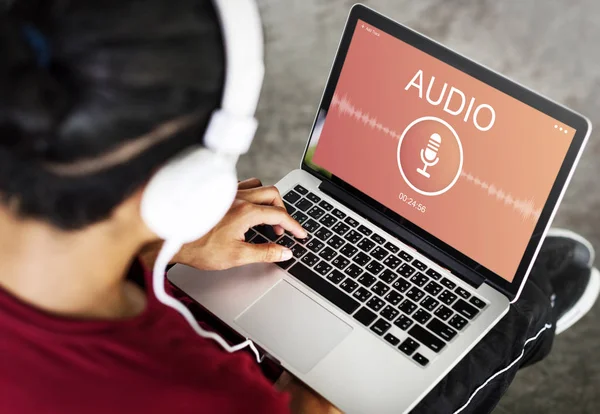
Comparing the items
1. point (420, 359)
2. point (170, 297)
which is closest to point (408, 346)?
point (420, 359)

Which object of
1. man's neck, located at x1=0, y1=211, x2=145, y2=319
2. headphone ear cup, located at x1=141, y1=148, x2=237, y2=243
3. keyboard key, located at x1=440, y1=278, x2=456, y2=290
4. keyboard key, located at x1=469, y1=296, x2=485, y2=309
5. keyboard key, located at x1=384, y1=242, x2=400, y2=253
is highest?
headphone ear cup, located at x1=141, y1=148, x2=237, y2=243

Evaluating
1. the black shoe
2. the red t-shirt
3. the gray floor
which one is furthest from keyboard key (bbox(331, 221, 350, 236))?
the gray floor

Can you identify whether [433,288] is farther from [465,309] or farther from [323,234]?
[323,234]

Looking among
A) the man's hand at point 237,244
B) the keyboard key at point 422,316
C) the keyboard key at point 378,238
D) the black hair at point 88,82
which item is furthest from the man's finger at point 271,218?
the black hair at point 88,82

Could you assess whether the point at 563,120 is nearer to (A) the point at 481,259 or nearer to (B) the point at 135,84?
(A) the point at 481,259

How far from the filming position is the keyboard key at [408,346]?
923mm

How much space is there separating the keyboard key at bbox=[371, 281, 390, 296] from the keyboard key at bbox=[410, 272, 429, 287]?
0.13ft

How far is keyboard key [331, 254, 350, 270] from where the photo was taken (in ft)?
3.37

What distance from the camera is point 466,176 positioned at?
0.96 m

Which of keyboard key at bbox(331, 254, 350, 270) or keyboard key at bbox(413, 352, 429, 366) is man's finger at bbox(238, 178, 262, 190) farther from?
keyboard key at bbox(413, 352, 429, 366)

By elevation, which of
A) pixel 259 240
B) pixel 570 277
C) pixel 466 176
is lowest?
pixel 570 277

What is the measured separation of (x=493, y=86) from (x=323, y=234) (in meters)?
0.34

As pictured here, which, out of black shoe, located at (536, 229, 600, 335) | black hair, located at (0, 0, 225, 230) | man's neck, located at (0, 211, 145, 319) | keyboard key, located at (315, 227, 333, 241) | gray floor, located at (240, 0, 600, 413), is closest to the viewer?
black hair, located at (0, 0, 225, 230)

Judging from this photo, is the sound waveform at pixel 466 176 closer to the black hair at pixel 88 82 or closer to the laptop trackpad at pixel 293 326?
the laptop trackpad at pixel 293 326
